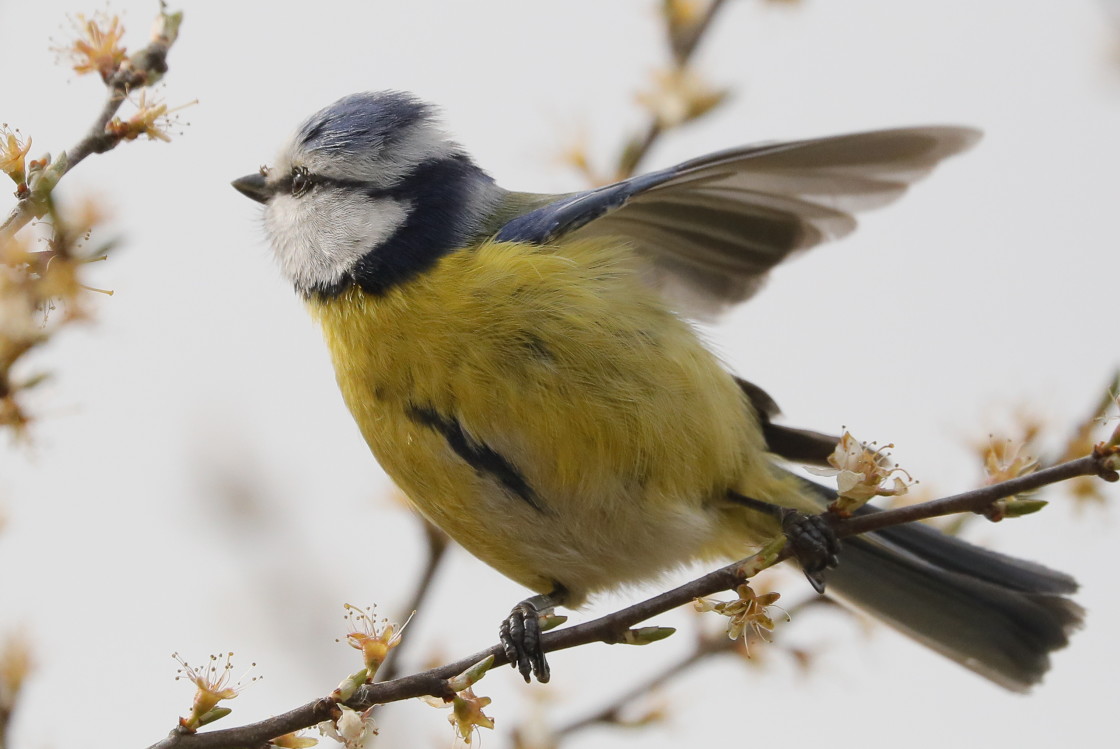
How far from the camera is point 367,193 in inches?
147

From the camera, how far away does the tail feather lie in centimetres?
368

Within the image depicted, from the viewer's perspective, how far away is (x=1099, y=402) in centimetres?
292

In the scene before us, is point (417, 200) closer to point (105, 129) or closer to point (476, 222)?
point (476, 222)

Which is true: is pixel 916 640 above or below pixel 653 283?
below

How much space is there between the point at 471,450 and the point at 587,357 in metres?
0.39

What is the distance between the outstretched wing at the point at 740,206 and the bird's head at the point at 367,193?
0.92 feet

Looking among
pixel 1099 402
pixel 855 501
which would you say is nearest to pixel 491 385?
pixel 855 501

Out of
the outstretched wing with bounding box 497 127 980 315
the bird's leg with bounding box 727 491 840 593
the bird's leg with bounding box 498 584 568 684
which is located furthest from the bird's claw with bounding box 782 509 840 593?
the outstretched wing with bounding box 497 127 980 315

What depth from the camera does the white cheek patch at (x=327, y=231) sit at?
3.58 meters

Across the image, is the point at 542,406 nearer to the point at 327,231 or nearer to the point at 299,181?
the point at 327,231

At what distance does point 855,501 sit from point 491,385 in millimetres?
998

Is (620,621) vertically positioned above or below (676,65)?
below

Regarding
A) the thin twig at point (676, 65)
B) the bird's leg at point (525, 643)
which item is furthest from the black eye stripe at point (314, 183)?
the bird's leg at point (525, 643)

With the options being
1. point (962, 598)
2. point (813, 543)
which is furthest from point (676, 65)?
point (962, 598)
